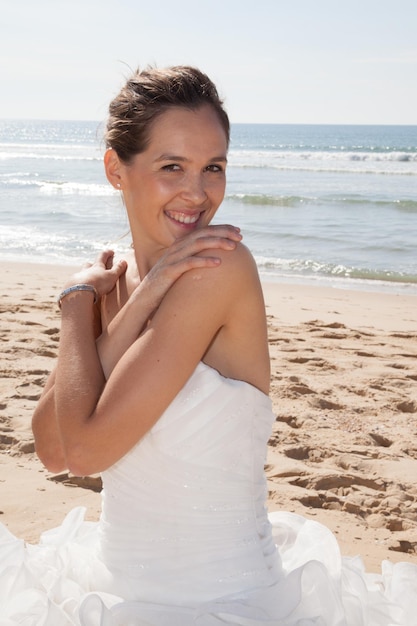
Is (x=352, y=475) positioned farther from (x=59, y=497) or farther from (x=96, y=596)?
(x=96, y=596)

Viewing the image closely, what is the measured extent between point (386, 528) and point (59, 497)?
158cm

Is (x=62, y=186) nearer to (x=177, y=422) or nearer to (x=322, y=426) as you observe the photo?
(x=322, y=426)

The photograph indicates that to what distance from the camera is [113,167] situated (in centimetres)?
249

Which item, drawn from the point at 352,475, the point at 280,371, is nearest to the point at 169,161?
the point at 352,475

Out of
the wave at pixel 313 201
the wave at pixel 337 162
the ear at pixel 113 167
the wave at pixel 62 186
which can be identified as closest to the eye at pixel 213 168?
the ear at pixel 113 167

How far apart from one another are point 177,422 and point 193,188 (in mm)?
677

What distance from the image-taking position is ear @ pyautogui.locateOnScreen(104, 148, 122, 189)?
2.46 metres

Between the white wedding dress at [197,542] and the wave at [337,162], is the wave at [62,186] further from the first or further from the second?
the white wedding dress at [197,542]

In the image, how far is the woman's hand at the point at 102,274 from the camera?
2.56 m

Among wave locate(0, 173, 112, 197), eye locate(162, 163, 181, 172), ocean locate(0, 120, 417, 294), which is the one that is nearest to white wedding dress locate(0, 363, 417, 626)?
eye locate(162, 163, 181, 172)

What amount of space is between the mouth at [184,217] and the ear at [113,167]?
24 centimetres

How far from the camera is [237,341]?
7.22 feet

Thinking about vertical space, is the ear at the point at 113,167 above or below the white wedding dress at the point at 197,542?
above

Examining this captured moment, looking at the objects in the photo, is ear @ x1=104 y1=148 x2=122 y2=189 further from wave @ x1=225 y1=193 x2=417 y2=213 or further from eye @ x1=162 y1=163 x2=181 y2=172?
wave @ x1=225 y1=193 x2=417 y2=213
